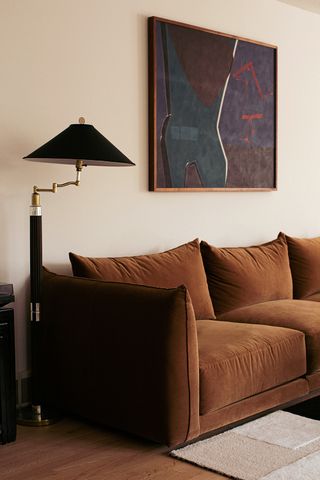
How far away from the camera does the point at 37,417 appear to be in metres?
3.73

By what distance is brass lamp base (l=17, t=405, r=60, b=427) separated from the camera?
12.1 ft

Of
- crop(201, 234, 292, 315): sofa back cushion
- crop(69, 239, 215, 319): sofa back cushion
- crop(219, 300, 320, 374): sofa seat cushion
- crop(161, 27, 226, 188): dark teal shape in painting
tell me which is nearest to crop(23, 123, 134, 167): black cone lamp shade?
crop(69, 239, 215, 319): sofa back cushion

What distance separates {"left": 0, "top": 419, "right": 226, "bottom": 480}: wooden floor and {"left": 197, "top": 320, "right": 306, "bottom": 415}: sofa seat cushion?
336mm

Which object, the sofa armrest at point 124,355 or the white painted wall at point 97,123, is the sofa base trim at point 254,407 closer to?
the sofa armrest at point 124,355

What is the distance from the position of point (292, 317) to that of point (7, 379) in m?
1.64

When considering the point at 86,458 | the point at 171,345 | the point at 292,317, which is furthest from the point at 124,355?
the point at 292,317

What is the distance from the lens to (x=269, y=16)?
530 cm

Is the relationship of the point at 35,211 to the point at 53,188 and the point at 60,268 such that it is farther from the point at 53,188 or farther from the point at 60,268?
the point at 60,268

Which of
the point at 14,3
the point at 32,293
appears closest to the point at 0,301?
the point at 32,293

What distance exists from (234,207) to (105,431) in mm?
2044

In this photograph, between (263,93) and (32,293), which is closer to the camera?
(32,293)

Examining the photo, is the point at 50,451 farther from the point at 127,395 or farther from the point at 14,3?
the point at 14,3

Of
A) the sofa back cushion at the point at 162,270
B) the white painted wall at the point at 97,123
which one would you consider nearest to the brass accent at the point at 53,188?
the white painted wall at the point at 97,123

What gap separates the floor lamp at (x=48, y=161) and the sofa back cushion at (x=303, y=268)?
5.83 ft
